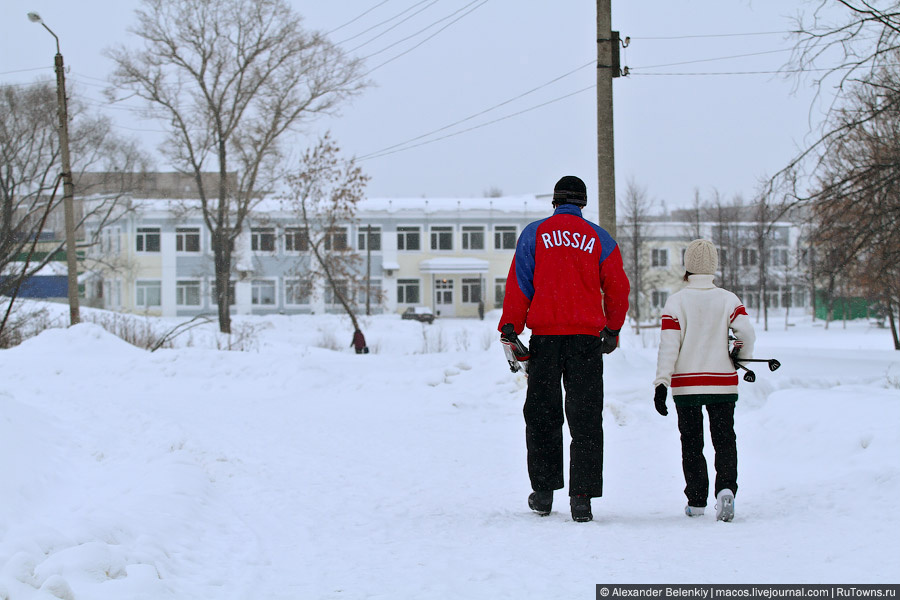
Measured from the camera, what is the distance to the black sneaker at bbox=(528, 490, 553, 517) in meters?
5.01

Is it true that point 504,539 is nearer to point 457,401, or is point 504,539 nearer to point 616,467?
point 616,467

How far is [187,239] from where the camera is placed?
57.4 meters

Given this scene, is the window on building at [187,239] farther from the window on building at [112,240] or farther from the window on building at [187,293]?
the window on building at [112,240]

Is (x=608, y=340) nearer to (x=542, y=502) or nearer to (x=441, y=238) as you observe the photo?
(x=542, y=502)

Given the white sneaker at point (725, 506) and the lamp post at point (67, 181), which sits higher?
the lamp post at point (67, 181)

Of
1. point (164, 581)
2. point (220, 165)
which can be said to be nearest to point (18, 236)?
point (164, 581)

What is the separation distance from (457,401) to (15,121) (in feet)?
111

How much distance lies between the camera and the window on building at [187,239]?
5728 centimetres

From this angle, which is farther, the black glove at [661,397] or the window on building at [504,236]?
the window on building at [504,236]

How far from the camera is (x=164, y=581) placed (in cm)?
351

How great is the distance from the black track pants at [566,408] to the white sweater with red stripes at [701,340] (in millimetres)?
437

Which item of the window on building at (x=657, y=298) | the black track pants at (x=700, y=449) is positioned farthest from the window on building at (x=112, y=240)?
the black track pants at (x=700, y=449)

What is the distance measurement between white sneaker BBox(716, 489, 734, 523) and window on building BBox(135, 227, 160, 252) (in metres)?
56.9

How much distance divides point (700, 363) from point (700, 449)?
515mm
